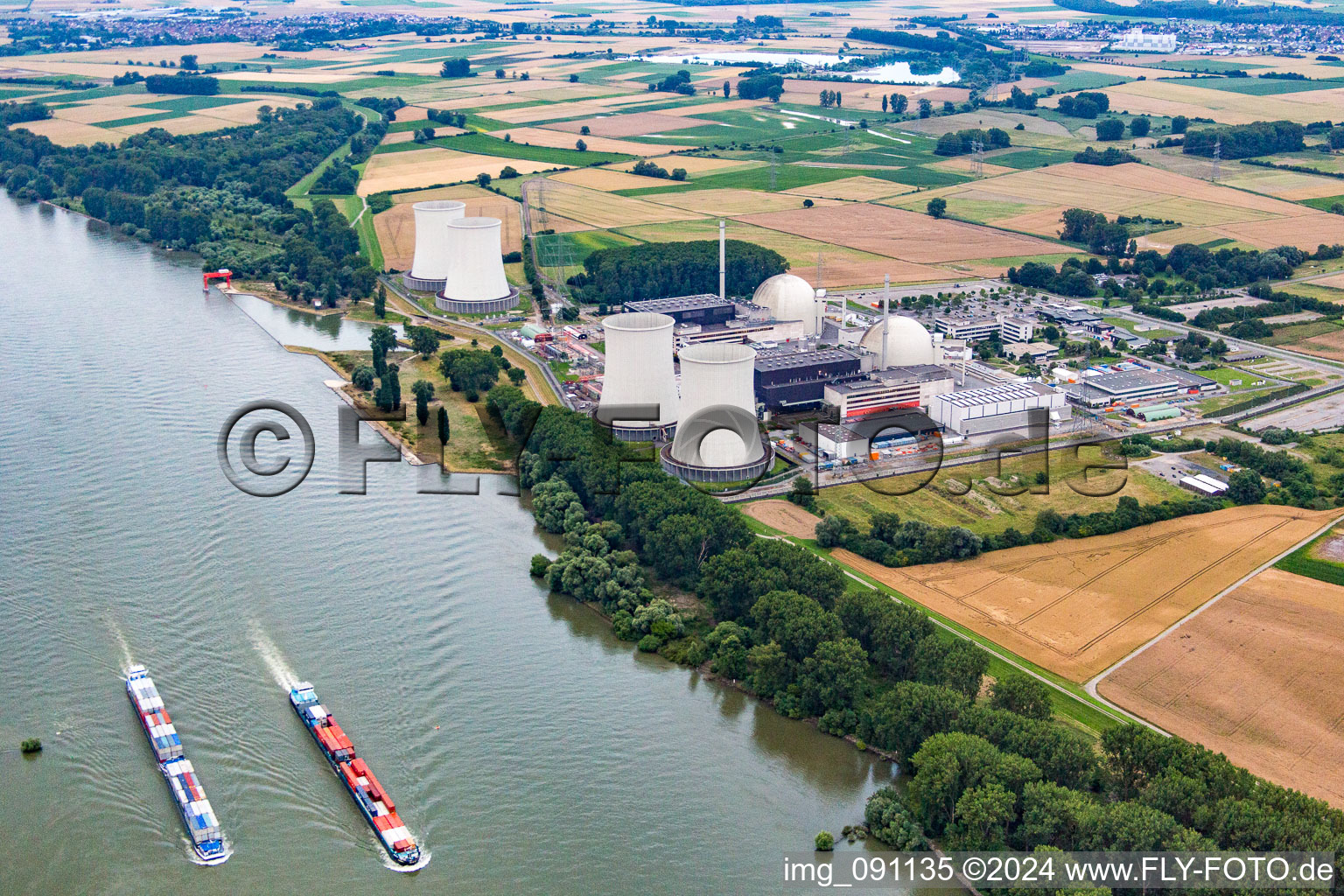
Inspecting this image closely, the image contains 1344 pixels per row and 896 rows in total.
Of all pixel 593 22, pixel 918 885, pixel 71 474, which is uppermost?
pixel 593 22

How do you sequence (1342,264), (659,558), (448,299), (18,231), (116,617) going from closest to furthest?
(116,617), (659,558), (448,299), (1342,264), (18,231)

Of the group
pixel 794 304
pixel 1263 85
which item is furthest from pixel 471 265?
pixel 1263 85

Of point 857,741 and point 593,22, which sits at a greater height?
point 593,22

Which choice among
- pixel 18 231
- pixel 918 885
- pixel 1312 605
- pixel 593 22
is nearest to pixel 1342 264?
pixel 1312 605

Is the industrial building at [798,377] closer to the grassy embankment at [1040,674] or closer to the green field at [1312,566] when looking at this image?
the grassy embankment at [1040,674]

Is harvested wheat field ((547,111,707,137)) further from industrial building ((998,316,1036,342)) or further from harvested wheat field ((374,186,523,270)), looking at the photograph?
industrial building ((998,316,1036,342))

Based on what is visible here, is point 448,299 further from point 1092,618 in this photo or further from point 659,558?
point 1092,618
